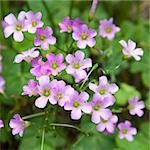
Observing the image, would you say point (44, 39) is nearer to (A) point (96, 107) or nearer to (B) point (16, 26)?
(B) point (16, 26)

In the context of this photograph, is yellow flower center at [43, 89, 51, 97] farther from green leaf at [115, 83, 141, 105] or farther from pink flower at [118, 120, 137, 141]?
green leaf at [115, 83, 141, 105]

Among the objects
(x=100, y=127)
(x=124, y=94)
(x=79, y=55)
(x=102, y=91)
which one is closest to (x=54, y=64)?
(x=79, y=55)

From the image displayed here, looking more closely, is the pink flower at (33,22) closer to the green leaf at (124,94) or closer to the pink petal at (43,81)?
the pink petal at (43,81)

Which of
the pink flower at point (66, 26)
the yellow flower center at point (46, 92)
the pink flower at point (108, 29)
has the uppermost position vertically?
the pink flower at point (108, 29)

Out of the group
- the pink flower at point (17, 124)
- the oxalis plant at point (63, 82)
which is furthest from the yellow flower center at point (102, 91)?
the pink flower at point (17, 124)

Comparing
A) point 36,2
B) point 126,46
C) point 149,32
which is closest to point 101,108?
point 126,46

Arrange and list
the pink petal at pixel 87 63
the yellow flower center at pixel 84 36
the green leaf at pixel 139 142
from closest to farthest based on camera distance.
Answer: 1. the pink petal at pixel 87 63
2. the yellow flower center at pixel 84 36
3. the green leaf at pixel 139 142
